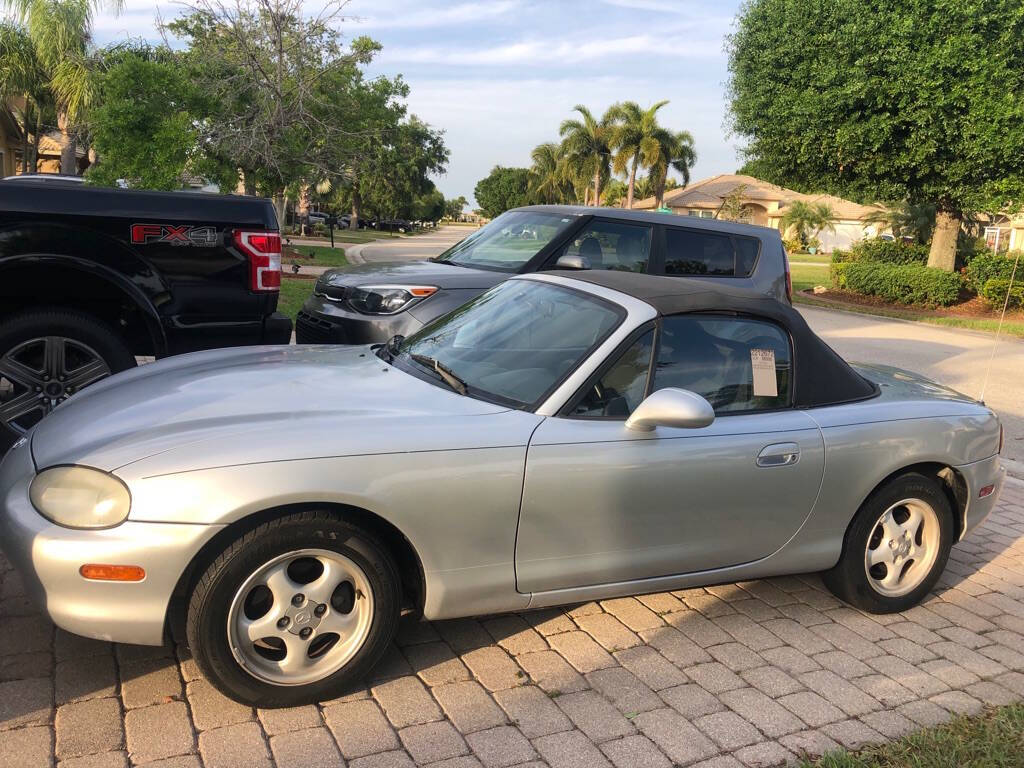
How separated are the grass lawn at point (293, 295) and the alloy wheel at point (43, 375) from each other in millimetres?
5952

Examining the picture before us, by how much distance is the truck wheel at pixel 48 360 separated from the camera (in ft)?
16.6

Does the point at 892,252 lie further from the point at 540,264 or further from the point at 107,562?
the point at 107,562

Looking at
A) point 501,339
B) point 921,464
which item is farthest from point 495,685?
point 921,464

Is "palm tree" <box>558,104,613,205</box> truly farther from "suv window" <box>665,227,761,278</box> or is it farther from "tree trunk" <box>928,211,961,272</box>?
"suv window" <box>665,227,761,278</box>

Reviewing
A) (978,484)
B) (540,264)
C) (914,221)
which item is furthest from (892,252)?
(978,484)

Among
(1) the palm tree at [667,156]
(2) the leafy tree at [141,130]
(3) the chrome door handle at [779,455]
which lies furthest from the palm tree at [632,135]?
A: (3) the chrome door handle at [779,455]

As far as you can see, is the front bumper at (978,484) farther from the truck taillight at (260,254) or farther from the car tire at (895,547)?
the truck taillight at (260,254)

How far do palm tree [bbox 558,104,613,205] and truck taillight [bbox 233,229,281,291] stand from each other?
58.4 m

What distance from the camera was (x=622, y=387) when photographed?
359cm

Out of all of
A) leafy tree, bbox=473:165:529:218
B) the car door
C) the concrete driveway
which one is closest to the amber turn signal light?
the car door

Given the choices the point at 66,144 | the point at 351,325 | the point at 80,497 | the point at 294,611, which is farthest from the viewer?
the point at 66,144

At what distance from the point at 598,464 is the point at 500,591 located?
603 mm

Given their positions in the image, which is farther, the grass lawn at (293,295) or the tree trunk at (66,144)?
the tree trunk at (66,144)

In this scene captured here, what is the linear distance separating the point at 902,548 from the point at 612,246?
3879mm
